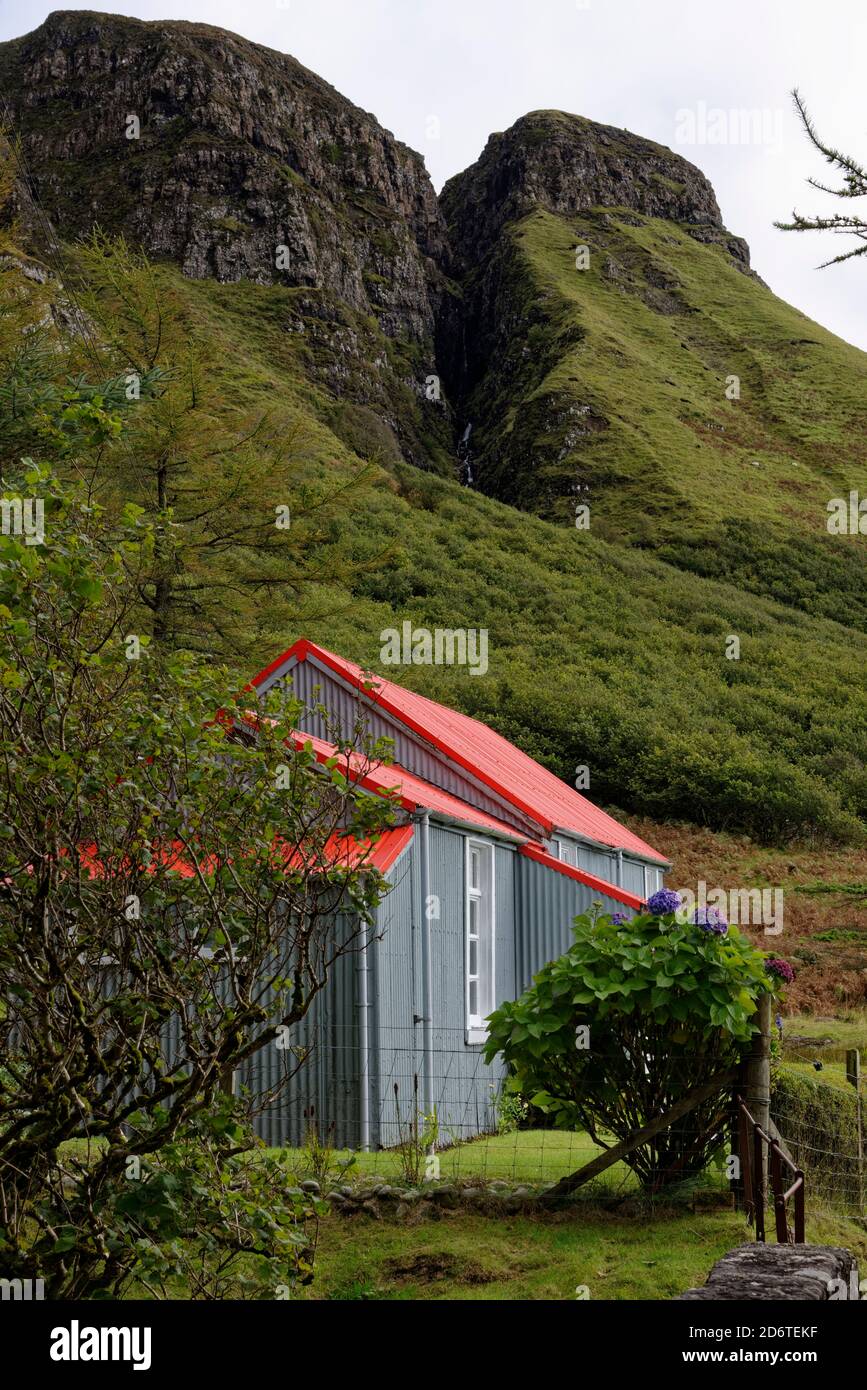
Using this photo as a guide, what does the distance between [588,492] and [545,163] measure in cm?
6101

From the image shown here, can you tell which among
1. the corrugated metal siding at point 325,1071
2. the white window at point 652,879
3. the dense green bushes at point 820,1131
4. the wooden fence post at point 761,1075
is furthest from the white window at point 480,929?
the white window at point 652,879

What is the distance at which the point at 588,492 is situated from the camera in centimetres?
7344

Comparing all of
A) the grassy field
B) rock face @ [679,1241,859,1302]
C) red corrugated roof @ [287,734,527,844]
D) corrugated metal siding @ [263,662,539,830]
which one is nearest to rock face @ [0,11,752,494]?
corrugated metal siding @ [263,662,539,830]

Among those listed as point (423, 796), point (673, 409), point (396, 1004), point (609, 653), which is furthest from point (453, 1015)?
point (673, 409)

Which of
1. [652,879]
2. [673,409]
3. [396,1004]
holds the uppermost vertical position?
[673,409]

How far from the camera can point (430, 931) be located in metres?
13.4

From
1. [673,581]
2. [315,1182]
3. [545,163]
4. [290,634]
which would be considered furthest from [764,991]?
[545,163]

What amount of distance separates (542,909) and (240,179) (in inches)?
3664

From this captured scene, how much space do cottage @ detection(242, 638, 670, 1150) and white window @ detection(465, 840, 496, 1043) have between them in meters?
0.02

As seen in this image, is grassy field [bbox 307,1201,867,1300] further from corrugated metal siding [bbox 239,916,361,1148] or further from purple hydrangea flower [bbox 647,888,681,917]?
corrugated metal siding [bbox 239,916,361,1148]

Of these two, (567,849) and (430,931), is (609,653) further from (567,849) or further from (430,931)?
(430,931)

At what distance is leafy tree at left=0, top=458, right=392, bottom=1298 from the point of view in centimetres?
534

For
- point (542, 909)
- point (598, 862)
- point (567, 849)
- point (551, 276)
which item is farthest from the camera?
point (551, 276)

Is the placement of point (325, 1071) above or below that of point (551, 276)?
below
